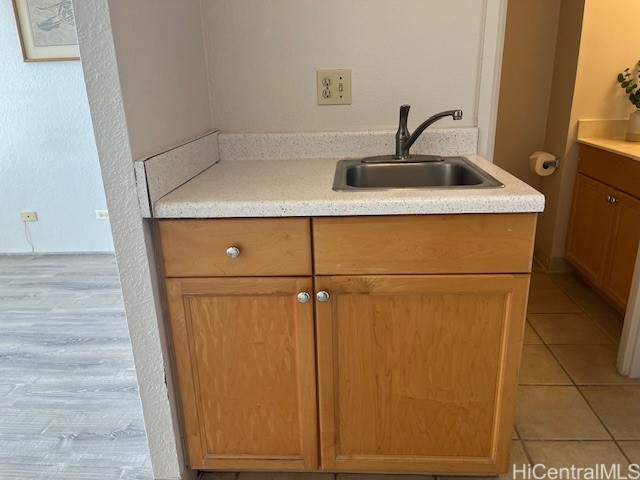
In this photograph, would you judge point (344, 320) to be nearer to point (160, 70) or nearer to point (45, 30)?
point (160, 70)

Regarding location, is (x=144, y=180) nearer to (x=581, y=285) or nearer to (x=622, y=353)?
(x=622, y=353)

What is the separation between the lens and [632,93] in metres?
2.41

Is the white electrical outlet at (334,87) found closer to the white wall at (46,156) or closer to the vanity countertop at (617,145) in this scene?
the vanity countertop at (617,145)

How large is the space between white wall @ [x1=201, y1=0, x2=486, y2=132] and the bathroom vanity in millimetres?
422

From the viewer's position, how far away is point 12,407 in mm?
1785

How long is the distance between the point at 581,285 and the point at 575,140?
0.81m

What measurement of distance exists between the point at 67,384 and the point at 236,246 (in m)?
1.27

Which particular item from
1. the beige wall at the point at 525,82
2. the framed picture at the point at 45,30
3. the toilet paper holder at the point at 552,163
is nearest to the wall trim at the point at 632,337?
the toilet paper holder at the point at 552,163

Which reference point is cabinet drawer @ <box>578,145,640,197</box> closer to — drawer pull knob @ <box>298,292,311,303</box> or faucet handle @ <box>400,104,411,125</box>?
faucet handle @ <box>400,104,411,125</box>

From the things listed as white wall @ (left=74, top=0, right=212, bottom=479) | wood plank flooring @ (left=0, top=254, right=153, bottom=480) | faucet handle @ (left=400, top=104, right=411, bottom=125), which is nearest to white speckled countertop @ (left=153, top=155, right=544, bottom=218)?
white wall @ (left=74, top=0, right=212, bottom=479)

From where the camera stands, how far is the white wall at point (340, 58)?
1.58 m

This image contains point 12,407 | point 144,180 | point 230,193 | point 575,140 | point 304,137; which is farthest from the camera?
point 575,140

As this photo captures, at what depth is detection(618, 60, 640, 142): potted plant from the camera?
7.63ft

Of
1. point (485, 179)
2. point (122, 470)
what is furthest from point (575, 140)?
point (122, 470)
